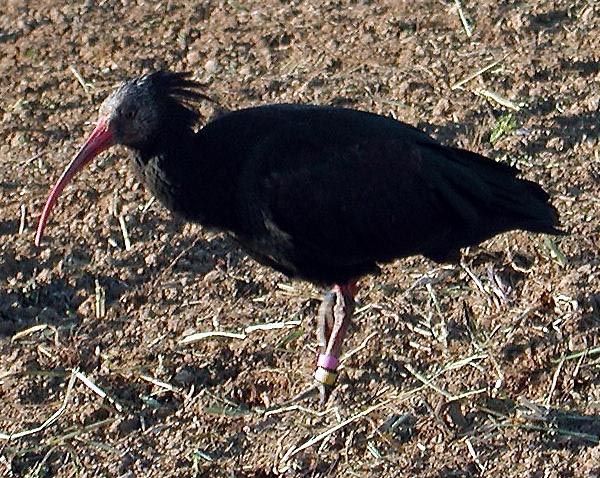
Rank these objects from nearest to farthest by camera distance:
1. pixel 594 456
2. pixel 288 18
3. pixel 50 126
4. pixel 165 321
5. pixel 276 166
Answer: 1. pixel 594 456
2. pixel 276 166
3. pixel 165 321
4. pixel 50 126
5. pixel 288 18

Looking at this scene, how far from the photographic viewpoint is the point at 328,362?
6613 millimetres

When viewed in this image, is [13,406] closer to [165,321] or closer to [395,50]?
[165,321]

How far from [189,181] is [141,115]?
14.8 inches

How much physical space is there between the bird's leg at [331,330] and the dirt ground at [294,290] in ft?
0.27

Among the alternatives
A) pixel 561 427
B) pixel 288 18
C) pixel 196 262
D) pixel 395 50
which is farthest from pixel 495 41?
pixel 561 427

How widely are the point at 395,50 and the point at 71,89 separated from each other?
A: 6.38ft

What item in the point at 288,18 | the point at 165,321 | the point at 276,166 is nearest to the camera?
the point at 276,166

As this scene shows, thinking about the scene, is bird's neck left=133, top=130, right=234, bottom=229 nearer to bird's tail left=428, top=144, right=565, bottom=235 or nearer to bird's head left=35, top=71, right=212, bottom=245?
bird's head left=35, top=71, right=212, bottom=245

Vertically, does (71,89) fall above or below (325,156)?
below

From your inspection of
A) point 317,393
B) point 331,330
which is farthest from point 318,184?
point 317,393

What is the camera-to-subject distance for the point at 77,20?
9.55 m

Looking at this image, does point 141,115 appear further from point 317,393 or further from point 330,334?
point 317,393

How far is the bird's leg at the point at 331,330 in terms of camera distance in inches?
261

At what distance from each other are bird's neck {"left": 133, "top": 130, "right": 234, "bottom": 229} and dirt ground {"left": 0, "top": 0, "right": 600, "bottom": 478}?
0.76 m
